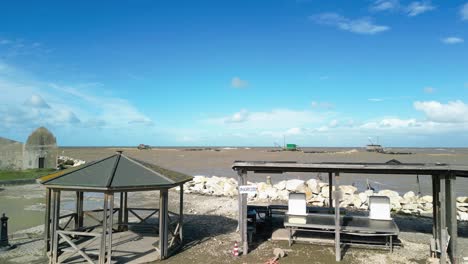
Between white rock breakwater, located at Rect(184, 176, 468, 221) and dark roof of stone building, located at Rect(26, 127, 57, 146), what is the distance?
20.4 m

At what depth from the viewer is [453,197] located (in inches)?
392

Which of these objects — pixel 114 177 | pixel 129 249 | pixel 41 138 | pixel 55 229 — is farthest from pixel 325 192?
pixel 41 138

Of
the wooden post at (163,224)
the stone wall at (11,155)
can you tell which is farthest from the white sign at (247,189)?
the stone wall at (11,155)

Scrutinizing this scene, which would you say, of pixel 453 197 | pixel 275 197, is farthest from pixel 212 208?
pixel 453 197

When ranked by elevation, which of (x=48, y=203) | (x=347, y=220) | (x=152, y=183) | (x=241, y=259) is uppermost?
(x=152, y=183)

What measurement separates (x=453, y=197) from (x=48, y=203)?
12.4 m

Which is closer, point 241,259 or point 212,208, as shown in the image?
point 241,259

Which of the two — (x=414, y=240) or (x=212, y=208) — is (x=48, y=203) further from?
(x=414, y=240)

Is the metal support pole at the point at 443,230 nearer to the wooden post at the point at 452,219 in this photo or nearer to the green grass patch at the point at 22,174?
the wooden post at the point at 452,219

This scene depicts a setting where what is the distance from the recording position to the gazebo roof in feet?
32.1

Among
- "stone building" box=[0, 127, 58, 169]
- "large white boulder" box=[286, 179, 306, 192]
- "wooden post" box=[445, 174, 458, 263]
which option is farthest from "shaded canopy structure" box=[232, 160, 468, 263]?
"stone building" box=[0, 127, 58, 169]

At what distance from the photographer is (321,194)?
21.7 metres

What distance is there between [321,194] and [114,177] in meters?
15.0

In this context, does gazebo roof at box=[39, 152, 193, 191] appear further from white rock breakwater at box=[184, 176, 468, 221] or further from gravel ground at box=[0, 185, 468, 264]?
white rock breakwater at box=[184, 176, 468, 221]
